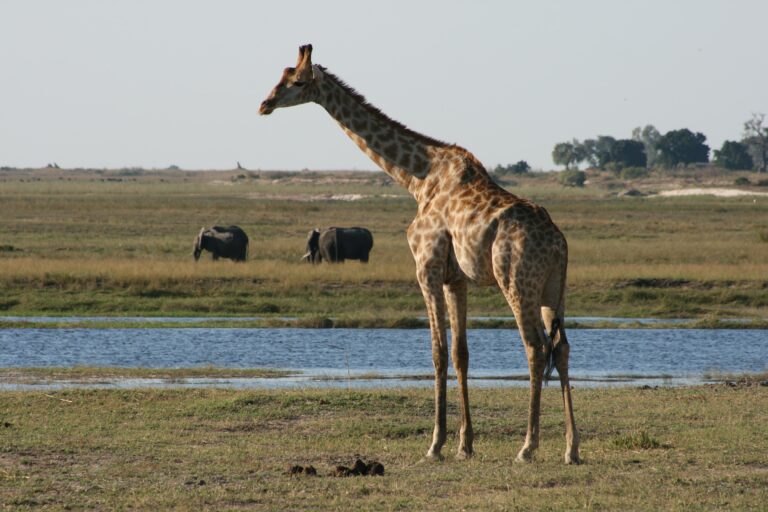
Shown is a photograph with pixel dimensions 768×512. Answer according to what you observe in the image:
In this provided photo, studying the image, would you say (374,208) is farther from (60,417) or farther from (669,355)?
(60,417)

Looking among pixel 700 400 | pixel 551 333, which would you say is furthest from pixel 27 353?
pixel 551 333

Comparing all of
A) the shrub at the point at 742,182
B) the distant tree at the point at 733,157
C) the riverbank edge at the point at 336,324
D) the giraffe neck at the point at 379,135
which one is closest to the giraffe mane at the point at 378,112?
the giraffe neck at the point at 379,135

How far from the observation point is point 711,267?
115 feet

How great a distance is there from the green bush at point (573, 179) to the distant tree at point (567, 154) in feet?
147

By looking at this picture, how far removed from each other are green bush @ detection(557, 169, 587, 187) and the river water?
99.1m

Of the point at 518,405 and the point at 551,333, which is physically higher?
the point at 551,333

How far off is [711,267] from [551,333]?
85.7 ft

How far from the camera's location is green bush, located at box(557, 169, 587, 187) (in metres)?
124

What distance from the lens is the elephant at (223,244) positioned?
40.2m

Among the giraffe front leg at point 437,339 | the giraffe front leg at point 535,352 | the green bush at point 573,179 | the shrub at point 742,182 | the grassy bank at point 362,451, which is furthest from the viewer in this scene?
the green bush at point 573,179

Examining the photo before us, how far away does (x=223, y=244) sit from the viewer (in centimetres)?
4028

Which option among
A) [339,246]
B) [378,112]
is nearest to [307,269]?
[339,246]

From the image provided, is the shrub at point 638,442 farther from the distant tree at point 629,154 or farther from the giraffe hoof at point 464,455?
the distant tree at point 629,154

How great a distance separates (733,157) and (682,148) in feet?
19.7
